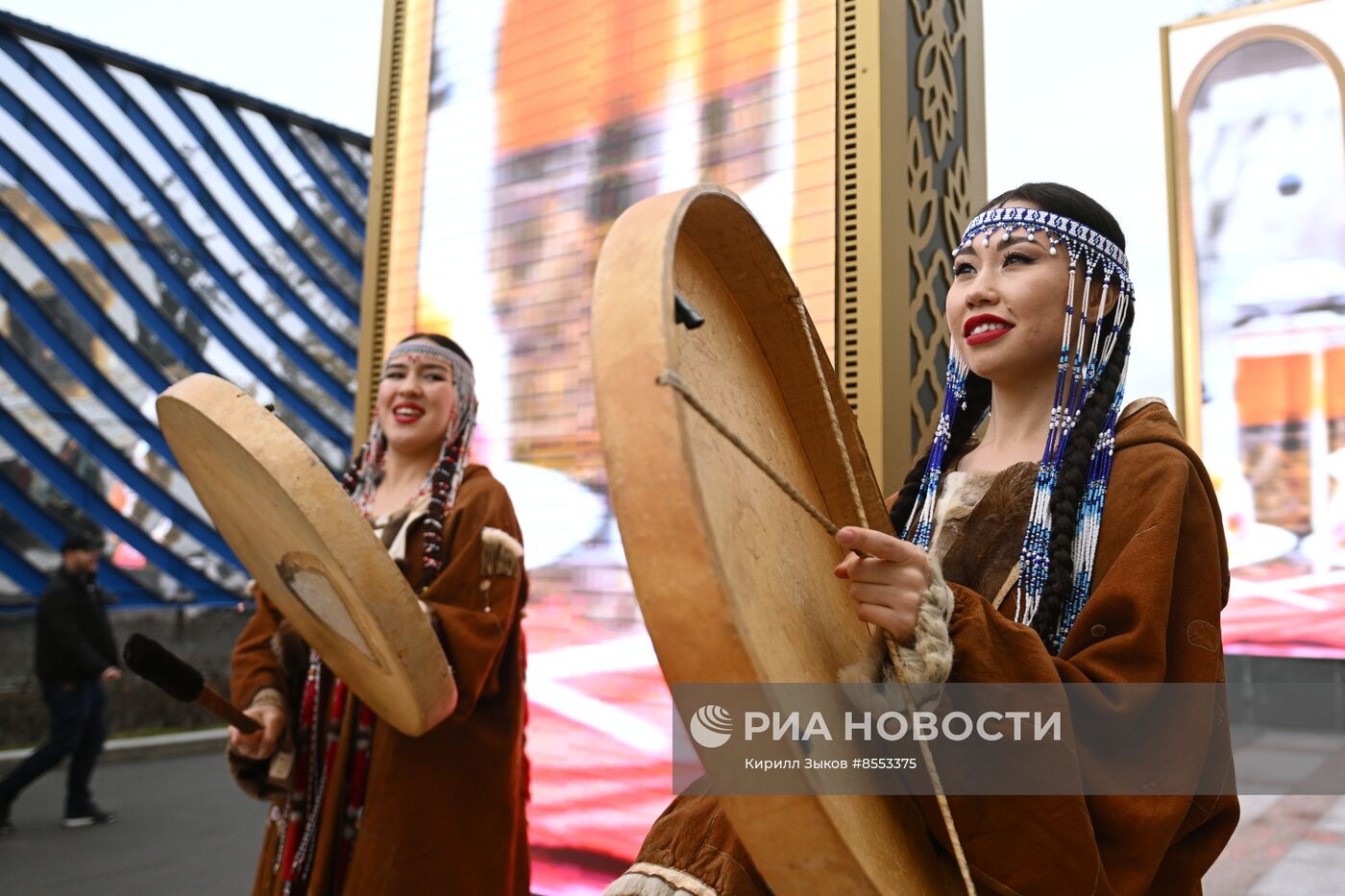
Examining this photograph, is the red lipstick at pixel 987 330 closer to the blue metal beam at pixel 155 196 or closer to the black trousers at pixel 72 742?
the black trousers at pixel 72 742

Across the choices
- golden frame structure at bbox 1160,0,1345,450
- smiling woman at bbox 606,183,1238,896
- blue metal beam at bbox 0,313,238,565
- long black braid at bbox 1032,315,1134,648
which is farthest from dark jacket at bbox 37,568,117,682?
golden frame structure at bbox 1160,0,1345,450

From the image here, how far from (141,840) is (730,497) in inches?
202

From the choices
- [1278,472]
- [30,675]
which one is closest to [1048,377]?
[30,675]

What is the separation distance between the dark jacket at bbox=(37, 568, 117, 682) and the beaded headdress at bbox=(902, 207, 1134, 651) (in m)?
5.50

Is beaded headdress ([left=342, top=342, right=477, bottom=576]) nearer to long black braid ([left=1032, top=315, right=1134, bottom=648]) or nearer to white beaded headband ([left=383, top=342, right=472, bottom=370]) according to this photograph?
white beaded headband ([left=383, top=342, right=472, bottom=370])

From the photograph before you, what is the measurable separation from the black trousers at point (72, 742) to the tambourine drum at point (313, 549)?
4193mm

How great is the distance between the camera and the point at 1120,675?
100 centimetres

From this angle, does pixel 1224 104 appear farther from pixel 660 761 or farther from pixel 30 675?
pixel 30 675

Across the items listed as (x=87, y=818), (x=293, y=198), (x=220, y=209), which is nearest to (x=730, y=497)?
(x=87, y=818)

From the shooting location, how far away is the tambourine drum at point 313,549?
5.16 ft

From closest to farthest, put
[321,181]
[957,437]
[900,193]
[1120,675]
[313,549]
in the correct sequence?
[1120,675]
[957,437]
[313,549]
[900,193]
[321,181]

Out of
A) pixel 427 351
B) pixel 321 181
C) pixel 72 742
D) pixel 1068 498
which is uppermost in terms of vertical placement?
pixel 321 181

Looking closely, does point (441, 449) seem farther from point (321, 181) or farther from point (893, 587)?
point (321, 181)

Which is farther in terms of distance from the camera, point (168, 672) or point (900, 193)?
point (900, 193)
